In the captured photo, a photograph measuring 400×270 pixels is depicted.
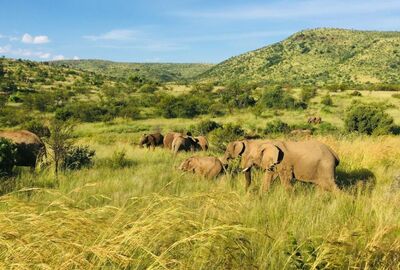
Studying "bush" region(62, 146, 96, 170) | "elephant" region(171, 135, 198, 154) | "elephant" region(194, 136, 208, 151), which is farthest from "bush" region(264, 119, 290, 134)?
"bush" region(62, 146, 96, 170)

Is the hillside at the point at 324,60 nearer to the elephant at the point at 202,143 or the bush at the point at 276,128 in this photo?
the bush at the point at 276,128

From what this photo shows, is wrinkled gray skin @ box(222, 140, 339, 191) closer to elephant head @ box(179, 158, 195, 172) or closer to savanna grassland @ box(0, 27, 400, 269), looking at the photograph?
savanna grassland @ box(0, 27, 400, 269)

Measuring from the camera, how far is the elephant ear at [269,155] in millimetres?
7555

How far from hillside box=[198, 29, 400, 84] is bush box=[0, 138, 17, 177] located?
76.7 metres

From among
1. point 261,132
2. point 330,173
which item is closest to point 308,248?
point 330,173

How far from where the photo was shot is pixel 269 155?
7.73m

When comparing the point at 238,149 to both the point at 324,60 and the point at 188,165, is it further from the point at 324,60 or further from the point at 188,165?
the point at 324,60

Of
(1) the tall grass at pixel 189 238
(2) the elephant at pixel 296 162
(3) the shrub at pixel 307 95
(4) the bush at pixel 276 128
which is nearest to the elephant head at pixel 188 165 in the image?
(2) the elephant at pixel 296 162

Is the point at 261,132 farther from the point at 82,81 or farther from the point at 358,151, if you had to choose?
the point at 82,81

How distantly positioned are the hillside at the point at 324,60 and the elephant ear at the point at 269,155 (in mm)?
75694

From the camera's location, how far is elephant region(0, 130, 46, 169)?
10109mm

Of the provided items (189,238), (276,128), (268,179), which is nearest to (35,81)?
(276,128)

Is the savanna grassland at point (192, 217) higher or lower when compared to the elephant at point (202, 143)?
higher

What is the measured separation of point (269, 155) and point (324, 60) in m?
101
